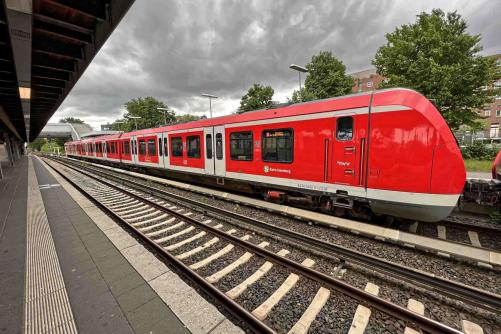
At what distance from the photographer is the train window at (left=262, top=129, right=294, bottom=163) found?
6.36 metres

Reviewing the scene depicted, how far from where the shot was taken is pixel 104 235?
4.97 m

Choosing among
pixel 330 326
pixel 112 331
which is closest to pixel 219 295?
Answer: pixel 112 331

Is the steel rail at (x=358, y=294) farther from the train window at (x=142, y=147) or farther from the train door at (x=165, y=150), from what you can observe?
the train window at (x=142, y=147)

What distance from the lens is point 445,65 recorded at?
44.4ft

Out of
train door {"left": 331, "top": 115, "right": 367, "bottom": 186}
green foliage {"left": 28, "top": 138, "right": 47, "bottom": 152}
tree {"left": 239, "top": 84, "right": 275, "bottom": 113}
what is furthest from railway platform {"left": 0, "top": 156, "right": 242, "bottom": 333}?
green foliage {"left": 28, "top": 138, "right": 47, "bottom": 152}

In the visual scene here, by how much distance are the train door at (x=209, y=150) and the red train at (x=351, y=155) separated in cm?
15

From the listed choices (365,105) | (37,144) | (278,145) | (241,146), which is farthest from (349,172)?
(37,144)

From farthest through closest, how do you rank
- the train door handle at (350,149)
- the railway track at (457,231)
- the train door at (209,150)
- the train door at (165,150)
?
the train door at (165,150) → the train door at (209,150) → the train door handle at (350,149) → the railway track at (457,231)

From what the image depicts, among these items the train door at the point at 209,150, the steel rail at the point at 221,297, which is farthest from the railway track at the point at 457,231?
the train door at the point at 209,150

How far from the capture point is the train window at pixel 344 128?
5.10m

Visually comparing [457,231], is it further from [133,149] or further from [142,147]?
[133,149]

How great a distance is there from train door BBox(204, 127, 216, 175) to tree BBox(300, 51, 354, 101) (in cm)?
1792

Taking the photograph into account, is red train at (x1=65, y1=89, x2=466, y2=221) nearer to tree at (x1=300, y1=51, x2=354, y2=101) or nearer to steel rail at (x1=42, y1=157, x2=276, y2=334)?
steel rail at (x1=42, y1=157, x2=276, y2=334)

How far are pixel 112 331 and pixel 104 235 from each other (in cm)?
321
